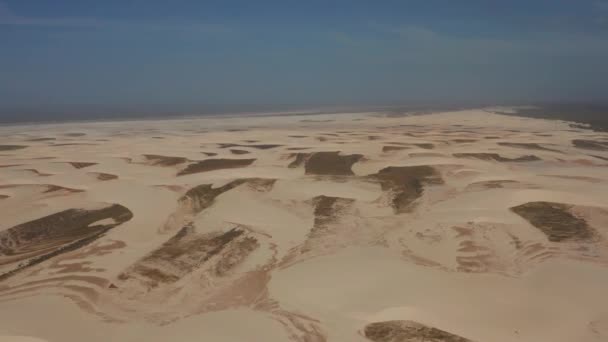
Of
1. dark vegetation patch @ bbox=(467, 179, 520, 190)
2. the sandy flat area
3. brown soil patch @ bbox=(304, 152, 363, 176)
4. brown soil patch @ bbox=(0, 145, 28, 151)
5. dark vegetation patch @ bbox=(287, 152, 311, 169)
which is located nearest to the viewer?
the sandy flat area

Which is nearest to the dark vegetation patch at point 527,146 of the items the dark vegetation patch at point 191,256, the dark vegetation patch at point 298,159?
the dark vegetation patch at point 298,159

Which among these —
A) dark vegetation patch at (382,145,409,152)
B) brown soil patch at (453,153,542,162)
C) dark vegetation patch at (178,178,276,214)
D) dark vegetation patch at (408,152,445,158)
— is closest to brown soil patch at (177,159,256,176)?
dark vegetation patch at (178,178,276,214)

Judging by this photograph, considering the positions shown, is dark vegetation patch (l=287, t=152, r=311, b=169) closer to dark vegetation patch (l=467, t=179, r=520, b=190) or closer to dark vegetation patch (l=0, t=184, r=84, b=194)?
dark vegetation patch (l=467, t=179, r=520, b=190)

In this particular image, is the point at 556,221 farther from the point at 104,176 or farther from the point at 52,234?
the point at 104,176

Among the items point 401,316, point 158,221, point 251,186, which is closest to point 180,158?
point 251,186

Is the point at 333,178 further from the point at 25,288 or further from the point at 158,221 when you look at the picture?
the point at 25,288

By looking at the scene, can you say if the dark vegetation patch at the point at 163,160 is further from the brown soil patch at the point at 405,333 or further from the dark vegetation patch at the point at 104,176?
the brown soil patch at the point at 405,333
